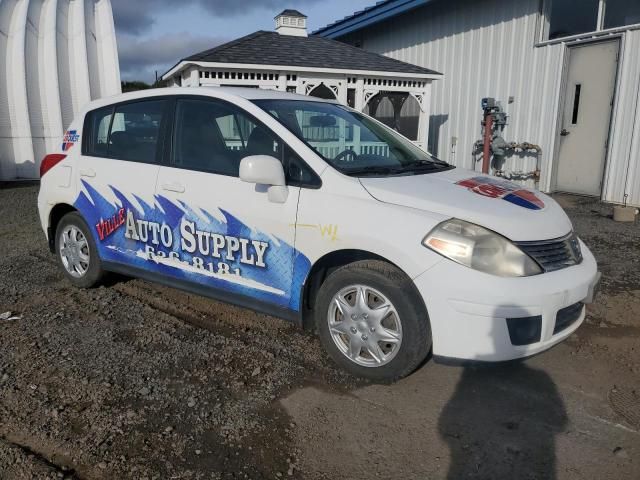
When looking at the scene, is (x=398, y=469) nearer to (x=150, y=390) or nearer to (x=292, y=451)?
(x=292, y=451)

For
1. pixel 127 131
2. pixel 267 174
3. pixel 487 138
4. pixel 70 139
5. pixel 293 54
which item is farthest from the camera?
pixel 293 54

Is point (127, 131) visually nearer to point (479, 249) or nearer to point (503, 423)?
point (479, 249)

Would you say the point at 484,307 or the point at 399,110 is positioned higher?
the point at 399,110

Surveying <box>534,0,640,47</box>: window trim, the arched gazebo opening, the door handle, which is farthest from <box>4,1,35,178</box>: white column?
<box>534,0,640,47</box>: window trim

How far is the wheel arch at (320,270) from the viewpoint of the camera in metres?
3.30

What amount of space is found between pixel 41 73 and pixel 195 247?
440 inches

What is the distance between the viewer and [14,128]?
12.4m

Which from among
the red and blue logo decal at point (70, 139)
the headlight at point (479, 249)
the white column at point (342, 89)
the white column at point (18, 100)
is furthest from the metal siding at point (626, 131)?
the white column at point (18, 100)

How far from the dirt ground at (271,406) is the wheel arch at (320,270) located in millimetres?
351

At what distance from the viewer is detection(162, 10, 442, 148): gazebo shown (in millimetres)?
9942

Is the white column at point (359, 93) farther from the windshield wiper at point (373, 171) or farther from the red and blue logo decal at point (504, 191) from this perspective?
the windshield wiper at point (373, 171)

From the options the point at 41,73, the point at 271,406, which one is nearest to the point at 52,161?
the point at 271,406

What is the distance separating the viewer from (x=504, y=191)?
3.57 meters

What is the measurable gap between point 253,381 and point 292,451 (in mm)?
742
